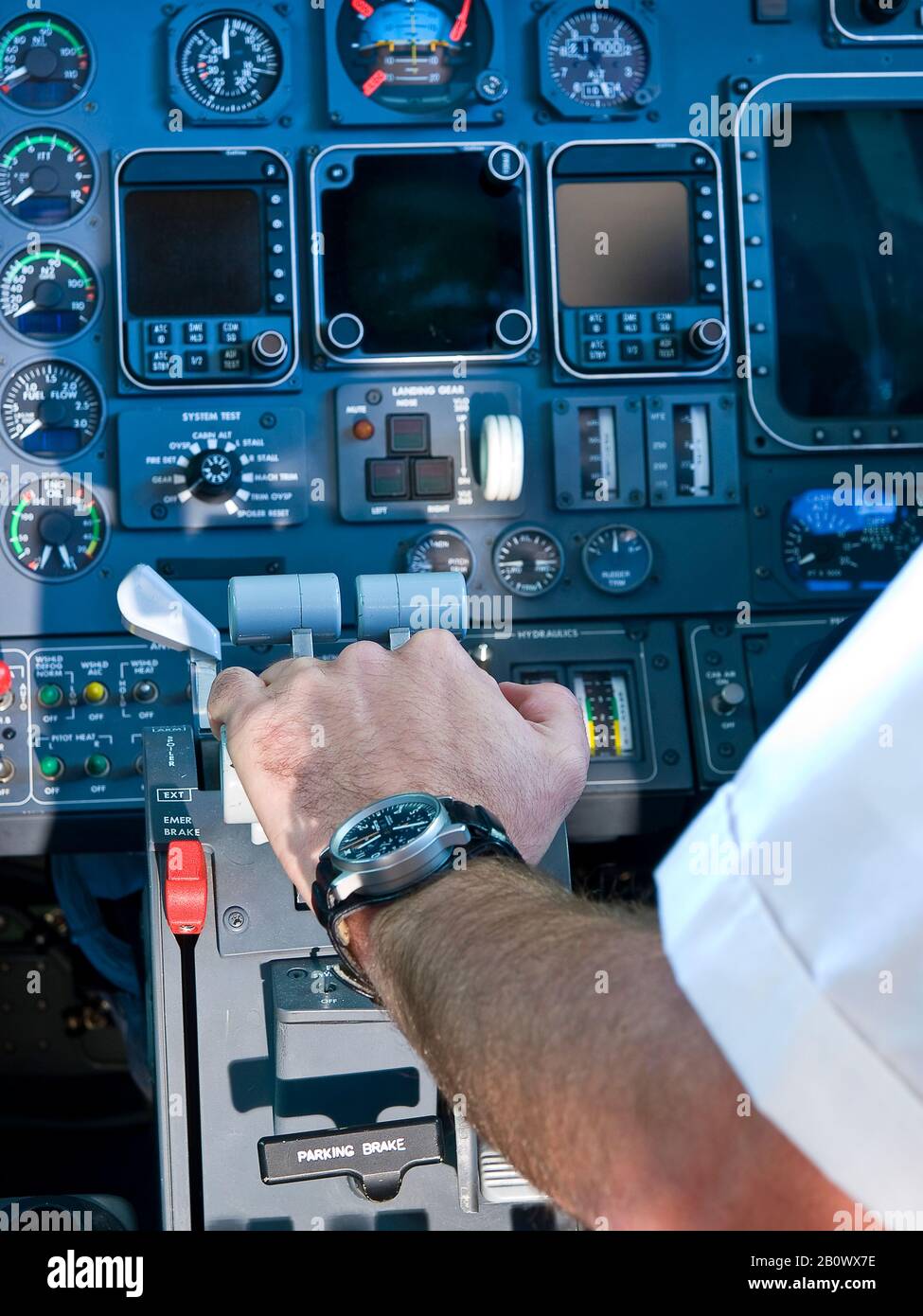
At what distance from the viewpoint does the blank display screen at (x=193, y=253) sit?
116 inches

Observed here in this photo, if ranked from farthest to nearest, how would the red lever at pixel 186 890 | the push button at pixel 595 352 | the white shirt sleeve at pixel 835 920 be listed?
the push button at pixel 595 352, the red lever at pixel 186 890, the white shirt sleeve at pixel 835 920

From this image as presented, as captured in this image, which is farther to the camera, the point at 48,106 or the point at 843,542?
the point at 843,542

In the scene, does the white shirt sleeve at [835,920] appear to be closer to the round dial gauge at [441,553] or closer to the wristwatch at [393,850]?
the wristwatch at [393,850]

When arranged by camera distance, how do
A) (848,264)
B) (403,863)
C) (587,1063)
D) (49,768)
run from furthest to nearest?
(848,264)
(49,768)
(403,863)
(587,1063)

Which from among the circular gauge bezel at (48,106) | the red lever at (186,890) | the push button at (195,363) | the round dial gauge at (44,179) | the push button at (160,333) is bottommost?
the red lever at (186,890)

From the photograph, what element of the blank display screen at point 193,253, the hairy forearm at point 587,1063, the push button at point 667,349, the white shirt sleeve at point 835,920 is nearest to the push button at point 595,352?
the push button at point 667,349

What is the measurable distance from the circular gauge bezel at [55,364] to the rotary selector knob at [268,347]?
0.35 m

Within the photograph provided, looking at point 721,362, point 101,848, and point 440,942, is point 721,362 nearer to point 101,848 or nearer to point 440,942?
point 101,848

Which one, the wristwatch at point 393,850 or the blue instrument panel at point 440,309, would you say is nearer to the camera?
the wristwatch at point 393,850

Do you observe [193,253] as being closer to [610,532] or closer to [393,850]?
[610,532]

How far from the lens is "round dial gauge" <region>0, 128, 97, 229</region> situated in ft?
9.67

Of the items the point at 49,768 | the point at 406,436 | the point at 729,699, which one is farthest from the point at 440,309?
the point at 49,768

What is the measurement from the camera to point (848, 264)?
3148mm

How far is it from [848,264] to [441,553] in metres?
1.16
